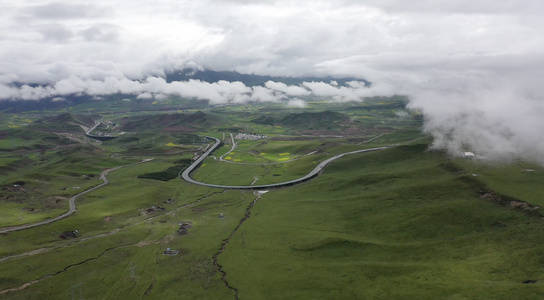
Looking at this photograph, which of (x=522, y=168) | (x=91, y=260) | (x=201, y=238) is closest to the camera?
(x=91, y=260)

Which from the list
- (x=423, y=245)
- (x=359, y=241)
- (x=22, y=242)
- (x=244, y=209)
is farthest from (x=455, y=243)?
(x=22, y=242)

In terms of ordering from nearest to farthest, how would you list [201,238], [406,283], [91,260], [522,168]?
[406,283] → [91,260] → [201,238] → [522,168]

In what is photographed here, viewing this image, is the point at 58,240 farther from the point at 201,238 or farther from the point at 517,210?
the point at 517,210

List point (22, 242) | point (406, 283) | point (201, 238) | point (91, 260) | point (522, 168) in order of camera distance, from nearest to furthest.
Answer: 1. point (406, 283)
2. point (91, 260)
3. point (22, 242)
4. point (201, 238)
5. point (522, 168)

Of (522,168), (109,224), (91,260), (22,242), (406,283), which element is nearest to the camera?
(406,283)

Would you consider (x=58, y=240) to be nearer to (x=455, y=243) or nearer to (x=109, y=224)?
(x=109, y=224)

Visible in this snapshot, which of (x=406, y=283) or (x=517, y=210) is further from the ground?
(x=517, y=210)

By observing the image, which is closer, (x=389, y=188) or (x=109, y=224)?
(x=109, y=224)

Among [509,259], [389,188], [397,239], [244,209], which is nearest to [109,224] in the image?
[244,209]

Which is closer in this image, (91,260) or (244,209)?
(91,260)
